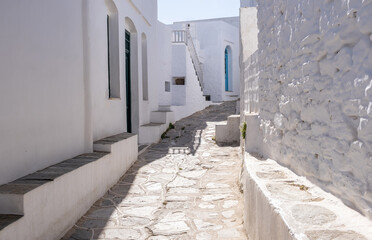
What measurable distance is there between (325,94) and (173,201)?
9.87 ft

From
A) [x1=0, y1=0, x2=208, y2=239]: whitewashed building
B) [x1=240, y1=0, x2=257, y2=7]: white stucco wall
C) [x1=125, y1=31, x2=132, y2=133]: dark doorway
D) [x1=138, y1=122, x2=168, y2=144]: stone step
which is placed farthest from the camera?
[x1=240, y1=0, x2=257, y2=7]: white stucco wall

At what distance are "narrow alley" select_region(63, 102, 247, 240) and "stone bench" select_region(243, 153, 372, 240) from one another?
707 mm

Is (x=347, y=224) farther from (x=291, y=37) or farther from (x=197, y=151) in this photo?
(x=197, y=151)

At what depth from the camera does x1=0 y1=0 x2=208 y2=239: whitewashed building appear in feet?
10.5

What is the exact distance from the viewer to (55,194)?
11.4ft

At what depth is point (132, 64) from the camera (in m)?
9.05

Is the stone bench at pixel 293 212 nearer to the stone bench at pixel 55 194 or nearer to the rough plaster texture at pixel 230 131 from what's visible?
the stone bench at pixel 55 194

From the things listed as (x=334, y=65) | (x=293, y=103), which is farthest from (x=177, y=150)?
(x=334, y=65)

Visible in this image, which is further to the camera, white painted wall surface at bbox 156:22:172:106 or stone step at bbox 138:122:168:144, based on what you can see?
white painted wall surface at bbox 156:22:172:106

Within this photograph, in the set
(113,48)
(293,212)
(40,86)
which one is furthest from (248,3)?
(293,212)

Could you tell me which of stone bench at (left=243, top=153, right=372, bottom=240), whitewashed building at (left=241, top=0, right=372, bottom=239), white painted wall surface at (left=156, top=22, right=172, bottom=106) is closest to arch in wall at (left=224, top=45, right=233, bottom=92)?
white painted wall surface at (left=156, top=22, right=172, bottom=106)

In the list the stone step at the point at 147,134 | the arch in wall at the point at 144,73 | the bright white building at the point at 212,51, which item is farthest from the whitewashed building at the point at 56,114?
the bright white building at the point at 212,51

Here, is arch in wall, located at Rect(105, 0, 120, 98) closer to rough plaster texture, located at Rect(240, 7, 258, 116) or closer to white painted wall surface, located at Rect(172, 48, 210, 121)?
rough plaster texture, located at Rect(240, 7, 258, 116)

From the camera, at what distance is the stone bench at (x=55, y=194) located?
2.88 metres
